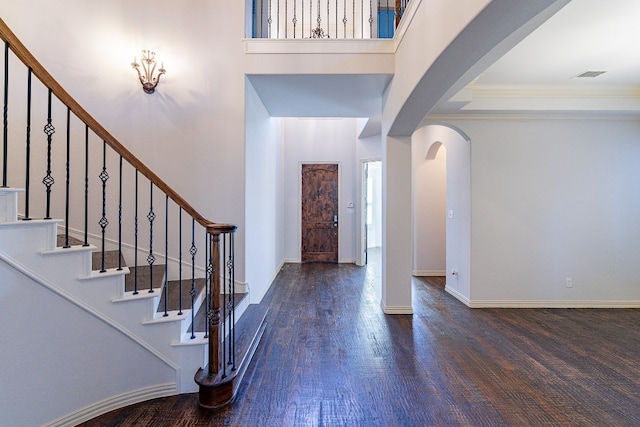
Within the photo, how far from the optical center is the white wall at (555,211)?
3.71m

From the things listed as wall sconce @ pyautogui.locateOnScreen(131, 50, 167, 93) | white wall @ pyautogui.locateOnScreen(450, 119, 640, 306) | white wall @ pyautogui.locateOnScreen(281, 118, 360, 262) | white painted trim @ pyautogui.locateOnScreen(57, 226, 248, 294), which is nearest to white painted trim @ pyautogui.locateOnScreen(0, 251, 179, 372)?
white painted trim @ pyautogui.locateOnScreen(57, 226, 248, 294)

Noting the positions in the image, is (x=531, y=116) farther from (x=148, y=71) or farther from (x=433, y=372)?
(x=148, y=71)

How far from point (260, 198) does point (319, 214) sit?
112 inches

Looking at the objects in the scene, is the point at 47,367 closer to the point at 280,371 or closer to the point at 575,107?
the point at 280,371

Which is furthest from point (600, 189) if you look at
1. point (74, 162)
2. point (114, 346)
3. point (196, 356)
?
point (74, 162)

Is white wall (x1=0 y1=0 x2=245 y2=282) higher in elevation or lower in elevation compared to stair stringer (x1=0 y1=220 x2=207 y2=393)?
higher

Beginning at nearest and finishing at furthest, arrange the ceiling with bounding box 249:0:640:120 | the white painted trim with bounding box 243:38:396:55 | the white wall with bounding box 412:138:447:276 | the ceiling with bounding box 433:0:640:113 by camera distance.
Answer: the ceiling with bounding box 433:0:640:113 < the ceiling with bounding box 249:0:640:120 < the white painted trim with bounding box 243:38:396:55 < the white wall with bounding box 412:138:447:276

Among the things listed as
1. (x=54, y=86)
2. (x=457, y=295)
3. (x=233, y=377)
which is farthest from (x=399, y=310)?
(x=54, y=86)

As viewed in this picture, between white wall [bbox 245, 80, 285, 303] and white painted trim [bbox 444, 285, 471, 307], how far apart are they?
2.63 metres

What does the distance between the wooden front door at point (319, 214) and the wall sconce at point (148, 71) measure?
3.86 metres

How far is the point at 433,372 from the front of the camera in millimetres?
2262

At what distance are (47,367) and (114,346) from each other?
12.8 inches

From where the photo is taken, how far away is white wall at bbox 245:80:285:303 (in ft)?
11.1

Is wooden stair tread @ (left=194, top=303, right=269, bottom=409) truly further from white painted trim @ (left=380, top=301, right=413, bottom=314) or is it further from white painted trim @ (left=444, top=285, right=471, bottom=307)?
white painted trim @ (left=444, top=285, right=471, bottom=307)
